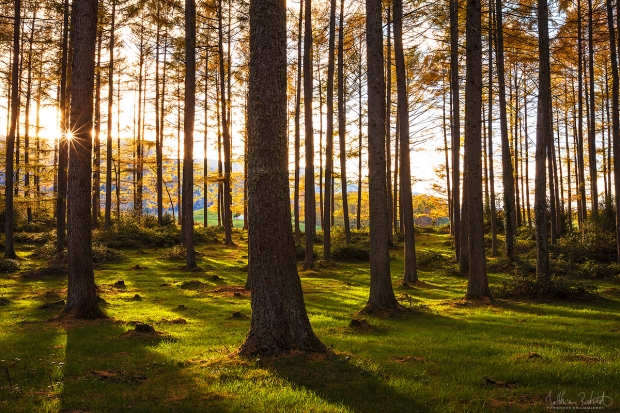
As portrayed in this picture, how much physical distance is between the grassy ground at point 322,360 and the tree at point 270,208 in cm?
41

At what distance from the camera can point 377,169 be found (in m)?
10.8

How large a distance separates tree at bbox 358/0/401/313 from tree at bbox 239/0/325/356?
4673mm

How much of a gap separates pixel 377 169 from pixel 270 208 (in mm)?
4993

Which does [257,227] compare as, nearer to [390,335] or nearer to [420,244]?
[390,335]

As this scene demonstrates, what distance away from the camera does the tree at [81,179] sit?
1020 centimetres

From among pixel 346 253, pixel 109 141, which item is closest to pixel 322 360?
pixel 346 253

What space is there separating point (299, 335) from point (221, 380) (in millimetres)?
1316

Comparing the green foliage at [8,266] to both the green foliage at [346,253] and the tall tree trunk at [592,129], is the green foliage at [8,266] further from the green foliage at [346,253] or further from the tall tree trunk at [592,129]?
the tall tree trunk at [592,129]

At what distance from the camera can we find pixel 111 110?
29781 mm

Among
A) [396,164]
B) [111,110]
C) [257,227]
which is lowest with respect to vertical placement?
[257,227]

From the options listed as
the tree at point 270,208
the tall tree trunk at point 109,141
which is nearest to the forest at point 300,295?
the tree at point 270,208

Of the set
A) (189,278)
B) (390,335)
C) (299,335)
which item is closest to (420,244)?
(189,278)

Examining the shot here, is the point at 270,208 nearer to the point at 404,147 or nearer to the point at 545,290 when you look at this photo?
the point at 404,147

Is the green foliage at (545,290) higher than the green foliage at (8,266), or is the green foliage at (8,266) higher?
the green foliage at (8,266)
